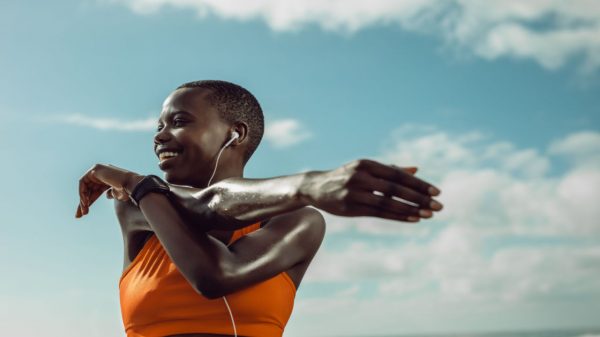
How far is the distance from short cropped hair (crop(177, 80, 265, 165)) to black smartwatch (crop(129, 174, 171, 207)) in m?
0.44

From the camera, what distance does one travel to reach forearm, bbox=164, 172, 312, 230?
1.63m

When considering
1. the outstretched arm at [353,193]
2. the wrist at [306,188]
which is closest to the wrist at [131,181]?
the outstretched arm at [353,193]

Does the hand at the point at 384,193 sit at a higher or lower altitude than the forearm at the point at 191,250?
lower

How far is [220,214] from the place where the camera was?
1907 mm

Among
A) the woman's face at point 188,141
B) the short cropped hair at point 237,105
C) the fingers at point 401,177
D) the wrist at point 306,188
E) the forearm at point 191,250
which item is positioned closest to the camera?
the fingers at point 401,177

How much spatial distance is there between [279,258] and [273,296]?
0.47ft

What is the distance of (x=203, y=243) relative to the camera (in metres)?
1.97

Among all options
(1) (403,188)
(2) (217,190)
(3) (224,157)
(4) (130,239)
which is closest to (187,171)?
(3) (224,157)

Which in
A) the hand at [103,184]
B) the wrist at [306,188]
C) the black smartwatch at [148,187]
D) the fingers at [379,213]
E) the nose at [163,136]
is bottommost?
the fingers at [379,213]

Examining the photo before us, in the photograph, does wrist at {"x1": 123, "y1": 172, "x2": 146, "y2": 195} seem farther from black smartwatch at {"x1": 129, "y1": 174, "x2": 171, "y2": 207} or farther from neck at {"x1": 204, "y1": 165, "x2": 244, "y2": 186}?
neck at {"x1": 204, "y1": 165, "x2": 244, "y2": 186}

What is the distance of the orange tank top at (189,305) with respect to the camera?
6.98 feet

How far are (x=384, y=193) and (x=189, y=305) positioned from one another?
928 mm

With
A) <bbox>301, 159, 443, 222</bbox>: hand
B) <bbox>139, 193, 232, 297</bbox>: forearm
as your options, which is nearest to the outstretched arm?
<bbox>301, 159, 443, 222</bbox>: hand

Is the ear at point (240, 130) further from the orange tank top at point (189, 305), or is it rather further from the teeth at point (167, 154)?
the orange tank top at point (189, 305)
